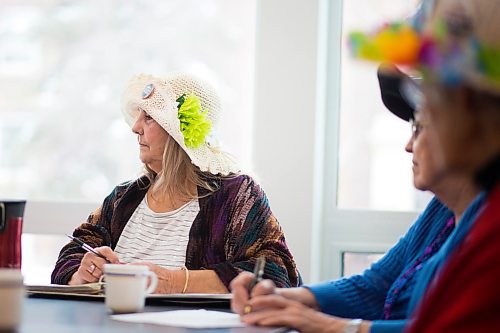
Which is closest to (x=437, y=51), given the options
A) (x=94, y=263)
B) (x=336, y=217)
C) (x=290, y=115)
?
(x=94, y=263)

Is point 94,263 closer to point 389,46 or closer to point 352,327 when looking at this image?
point 352,327

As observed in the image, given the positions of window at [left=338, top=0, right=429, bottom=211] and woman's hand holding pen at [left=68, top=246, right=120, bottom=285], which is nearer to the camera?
woman's hand holding pen at [left=68, top=246, right=120, bottom=285]

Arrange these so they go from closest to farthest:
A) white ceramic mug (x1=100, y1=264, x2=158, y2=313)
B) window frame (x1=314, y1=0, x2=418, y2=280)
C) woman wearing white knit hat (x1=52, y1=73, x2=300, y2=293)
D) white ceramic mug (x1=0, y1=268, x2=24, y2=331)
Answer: white ceramic mug (x1=0, y1=268, x2=24, y2=331)
white ceramic mug (x1=100, y1=264, x2=158, y2=313)
woman wearing white knit hat (x1=52, y1=73, x2=300, y2=293)
window frame (x1=314, y1=0, x2=418, y2=280)

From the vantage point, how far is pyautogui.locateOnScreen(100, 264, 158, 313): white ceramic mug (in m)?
1.98

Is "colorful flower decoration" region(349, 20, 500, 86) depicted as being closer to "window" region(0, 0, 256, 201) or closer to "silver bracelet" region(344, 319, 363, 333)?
"silver bracelet" region(344, 319, 363, 333)

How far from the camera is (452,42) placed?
3.75ft

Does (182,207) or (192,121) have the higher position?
(192,121)

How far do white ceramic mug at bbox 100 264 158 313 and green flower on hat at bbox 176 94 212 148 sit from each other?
1016 mm

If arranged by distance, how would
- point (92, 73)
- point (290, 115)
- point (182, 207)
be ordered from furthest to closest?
1. point (92, 73)
2. point (290, 115)
3. point (182, 207)

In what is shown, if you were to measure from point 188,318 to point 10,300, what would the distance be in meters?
0.50

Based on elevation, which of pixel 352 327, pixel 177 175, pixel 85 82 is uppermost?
pixel 85 82

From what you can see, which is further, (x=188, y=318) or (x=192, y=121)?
(x=192, y=121)

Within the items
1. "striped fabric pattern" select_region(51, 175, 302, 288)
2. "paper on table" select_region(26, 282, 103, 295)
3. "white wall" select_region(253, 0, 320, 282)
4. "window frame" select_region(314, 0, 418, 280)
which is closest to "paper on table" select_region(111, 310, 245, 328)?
"paper on table" select_region(26, 282, 103, 295)

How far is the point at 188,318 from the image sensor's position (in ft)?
6.32
